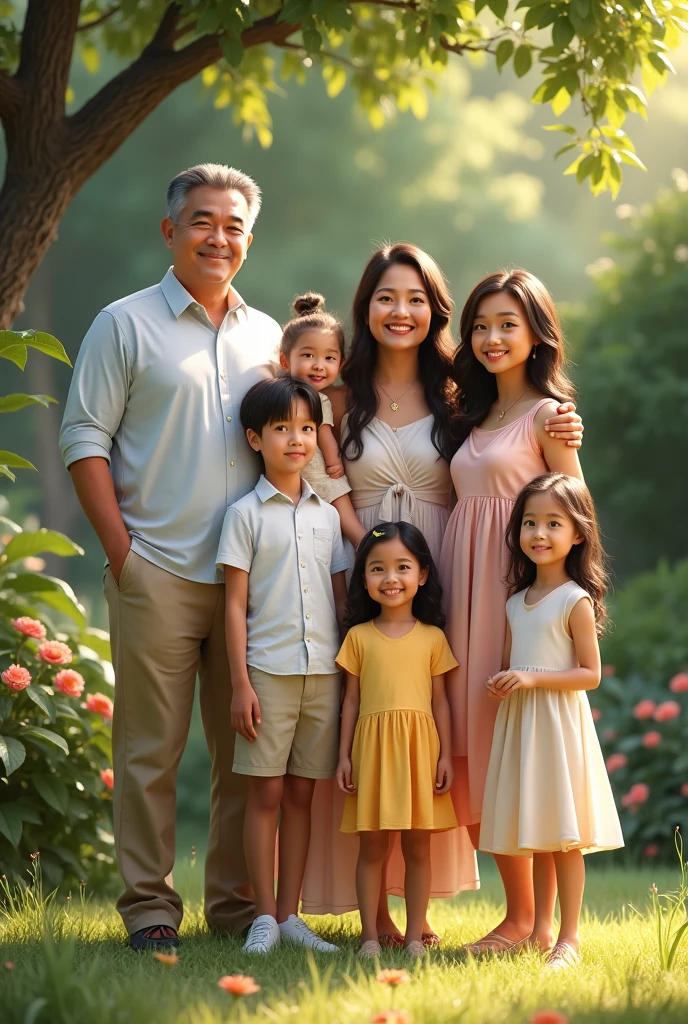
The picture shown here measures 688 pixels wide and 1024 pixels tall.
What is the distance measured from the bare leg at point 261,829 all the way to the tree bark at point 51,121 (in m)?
2.01

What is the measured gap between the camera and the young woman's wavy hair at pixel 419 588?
3.64 m

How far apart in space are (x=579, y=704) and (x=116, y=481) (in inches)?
61.9

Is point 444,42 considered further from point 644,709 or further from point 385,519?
point 644,709

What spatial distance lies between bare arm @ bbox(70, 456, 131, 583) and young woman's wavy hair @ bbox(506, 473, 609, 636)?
3.86 feet

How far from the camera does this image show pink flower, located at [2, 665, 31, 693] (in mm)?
4125

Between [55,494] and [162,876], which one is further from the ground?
[55,494]

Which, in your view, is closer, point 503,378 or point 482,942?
point 482,942

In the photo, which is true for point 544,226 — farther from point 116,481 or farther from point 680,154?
point 116,481

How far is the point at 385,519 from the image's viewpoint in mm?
3885

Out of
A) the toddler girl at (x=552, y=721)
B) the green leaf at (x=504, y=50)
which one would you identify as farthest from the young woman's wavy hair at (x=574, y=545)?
the green leaf at (x=504, y=50)

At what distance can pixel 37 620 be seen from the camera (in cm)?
454

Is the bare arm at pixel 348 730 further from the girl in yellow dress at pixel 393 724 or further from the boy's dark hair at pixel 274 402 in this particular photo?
the boy's dark hair at pixel 274 402

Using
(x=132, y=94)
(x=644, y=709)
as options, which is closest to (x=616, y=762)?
(x=644, y=709)

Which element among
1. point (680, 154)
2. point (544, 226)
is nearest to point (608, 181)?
point (544, 226)
